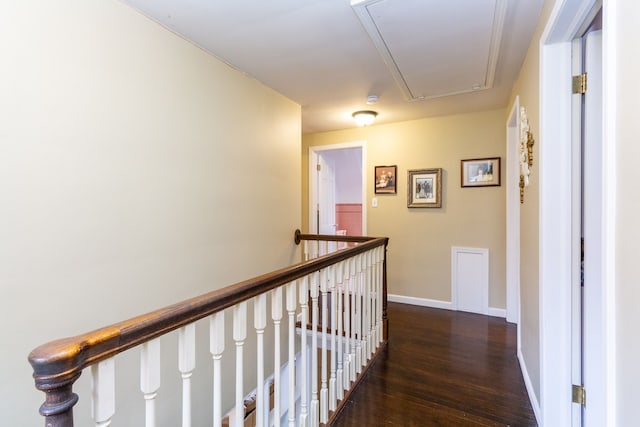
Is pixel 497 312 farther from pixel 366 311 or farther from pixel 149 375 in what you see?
pixel 149 375

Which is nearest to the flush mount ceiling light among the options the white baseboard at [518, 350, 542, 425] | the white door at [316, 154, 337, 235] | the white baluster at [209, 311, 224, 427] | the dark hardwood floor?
the white door at [316, 154, 337, 235]

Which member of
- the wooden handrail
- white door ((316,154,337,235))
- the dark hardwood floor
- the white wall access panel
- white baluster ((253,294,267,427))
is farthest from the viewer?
white door ((316,154,337,235))

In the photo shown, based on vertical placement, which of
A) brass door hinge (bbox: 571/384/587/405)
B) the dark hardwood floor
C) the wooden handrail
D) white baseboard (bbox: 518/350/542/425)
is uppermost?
the wooden handrail

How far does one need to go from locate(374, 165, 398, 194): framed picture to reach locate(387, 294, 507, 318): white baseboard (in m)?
1.37

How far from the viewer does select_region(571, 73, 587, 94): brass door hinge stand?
1.42 m

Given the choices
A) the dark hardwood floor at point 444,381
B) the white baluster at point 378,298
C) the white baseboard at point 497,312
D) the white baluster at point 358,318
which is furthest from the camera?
the white baseboard at point 497,312

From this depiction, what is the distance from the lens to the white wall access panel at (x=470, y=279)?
11.2 feet

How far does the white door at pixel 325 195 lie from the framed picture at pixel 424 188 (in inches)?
51.8

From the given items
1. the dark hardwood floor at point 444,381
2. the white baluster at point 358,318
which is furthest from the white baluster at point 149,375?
the white baluster at point 358,318

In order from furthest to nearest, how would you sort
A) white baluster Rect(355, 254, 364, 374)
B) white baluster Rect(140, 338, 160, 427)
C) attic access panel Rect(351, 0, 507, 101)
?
white baluster Rect(355, 254, 364, 374) < attic access panel Rect(351, 0, 507, 101) < white baluster Rect(140, 338, 160, 427)

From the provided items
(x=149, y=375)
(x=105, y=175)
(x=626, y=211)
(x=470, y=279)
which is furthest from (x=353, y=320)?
(x=470, y=279)

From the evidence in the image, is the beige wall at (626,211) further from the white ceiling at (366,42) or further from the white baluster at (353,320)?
the white baluster at (353,320)

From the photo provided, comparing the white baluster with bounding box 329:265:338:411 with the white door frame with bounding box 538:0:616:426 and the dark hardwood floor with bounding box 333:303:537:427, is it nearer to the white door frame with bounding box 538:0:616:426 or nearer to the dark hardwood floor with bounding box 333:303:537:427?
the dark hardwood floor with bounding box 333:303:537:427

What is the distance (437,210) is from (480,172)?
63 cm
